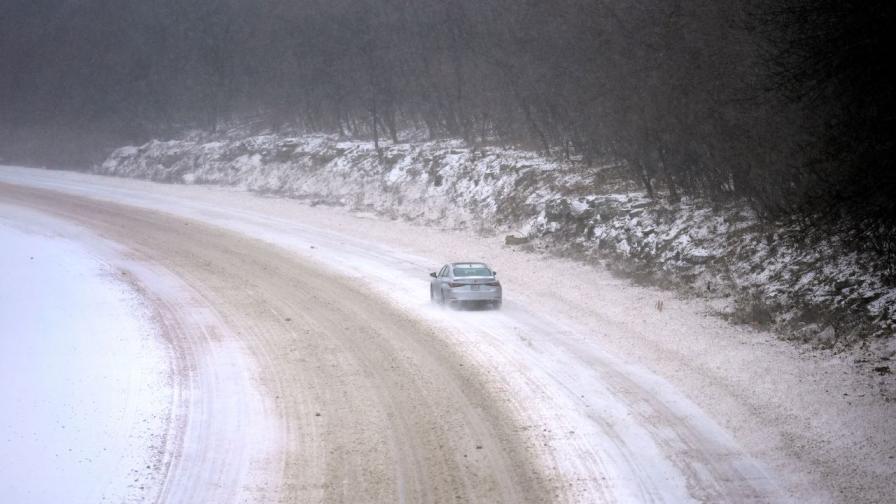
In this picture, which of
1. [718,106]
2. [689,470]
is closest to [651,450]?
[689,470]

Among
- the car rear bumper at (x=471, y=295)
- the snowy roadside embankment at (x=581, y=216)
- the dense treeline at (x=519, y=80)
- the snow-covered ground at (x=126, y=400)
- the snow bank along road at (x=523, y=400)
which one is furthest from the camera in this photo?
the car rear bumper at (x=471, y=295)

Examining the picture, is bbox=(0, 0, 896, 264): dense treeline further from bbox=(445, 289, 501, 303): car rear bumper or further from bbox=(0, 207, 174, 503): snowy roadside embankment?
bbox=(0, 207, 174, 503): snowy roadside embankment

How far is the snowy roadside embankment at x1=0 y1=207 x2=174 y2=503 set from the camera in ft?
35.4

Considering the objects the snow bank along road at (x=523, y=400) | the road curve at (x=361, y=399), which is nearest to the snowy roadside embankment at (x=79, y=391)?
the snow bank along road at (x=523, y=400)

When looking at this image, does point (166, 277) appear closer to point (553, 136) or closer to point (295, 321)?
point (295, 321)

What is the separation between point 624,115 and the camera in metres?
25.8

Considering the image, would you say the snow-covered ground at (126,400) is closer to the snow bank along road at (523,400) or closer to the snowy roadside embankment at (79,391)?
the snowy roadside embankment at (79,391)

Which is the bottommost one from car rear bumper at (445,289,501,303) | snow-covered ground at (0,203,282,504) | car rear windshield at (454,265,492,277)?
snow-covered ground at (0,203,282,504)

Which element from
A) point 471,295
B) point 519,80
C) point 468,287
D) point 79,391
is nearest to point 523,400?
point 471,295

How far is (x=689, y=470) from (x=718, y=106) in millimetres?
13645

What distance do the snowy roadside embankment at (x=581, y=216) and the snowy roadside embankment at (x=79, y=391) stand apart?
44.4 ft

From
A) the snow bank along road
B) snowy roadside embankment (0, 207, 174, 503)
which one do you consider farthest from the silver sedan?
snowy roadside embankment (0, 207, 174, 503)

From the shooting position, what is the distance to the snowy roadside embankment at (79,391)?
1079 centimetres

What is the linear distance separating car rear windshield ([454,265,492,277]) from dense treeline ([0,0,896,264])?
7.96m
